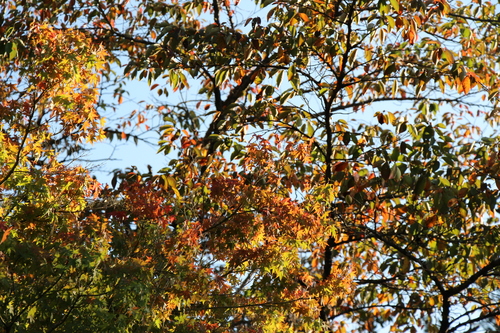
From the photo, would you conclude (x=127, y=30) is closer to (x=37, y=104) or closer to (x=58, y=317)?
(x=37, y=104)

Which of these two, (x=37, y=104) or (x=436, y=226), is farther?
(x=436, y=226)

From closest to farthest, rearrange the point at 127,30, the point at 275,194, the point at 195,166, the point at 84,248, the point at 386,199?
the point at 84,248 < the point at 275,194 < the point at 195,166 < the point at 386,199 < the point at 127,30

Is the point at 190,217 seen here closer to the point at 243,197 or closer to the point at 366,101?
the point at 243,197

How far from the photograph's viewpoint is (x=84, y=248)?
507 centimetres

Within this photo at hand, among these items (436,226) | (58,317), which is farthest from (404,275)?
(58,317)

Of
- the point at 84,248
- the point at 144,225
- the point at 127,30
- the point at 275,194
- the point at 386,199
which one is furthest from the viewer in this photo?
the point at 127,30

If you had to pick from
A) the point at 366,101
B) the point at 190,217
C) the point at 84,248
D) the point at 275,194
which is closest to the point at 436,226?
the point at 366,101

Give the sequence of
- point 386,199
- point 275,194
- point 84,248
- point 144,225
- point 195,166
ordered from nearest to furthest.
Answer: point 84,248 < point 144,225 < point 275,194 < point 195,166 < point 386,199

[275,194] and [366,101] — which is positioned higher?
[366,101]

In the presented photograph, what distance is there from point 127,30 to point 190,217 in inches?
186

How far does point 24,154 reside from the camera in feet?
19.9

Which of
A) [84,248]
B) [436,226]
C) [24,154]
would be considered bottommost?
[84,248]

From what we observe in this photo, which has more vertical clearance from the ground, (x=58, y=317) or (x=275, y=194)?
(x=275, y=194)

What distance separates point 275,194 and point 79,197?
1.89 m
